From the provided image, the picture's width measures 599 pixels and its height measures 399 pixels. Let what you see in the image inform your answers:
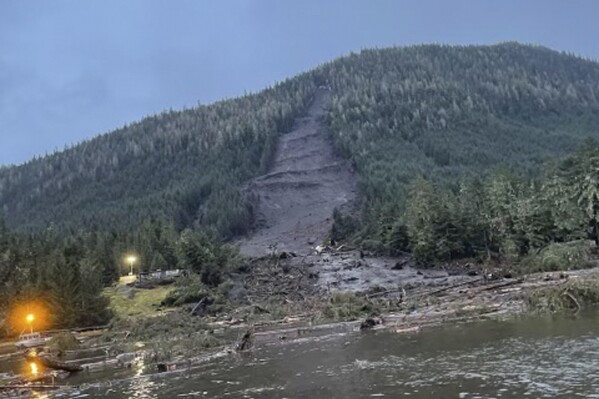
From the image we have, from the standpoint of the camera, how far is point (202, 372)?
42594mm

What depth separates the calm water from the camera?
2850cm

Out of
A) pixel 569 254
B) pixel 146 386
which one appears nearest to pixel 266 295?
pixel 569 254

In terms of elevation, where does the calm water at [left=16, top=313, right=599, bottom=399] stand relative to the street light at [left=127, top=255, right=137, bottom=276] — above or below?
below

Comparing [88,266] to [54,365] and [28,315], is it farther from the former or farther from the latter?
[54,365]

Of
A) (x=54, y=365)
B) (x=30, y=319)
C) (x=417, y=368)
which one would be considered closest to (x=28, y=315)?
(x=30, y=319)

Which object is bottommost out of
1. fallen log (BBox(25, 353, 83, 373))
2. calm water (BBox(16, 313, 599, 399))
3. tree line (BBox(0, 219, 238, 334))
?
calm water (BBox(16, 313, 599, 399))

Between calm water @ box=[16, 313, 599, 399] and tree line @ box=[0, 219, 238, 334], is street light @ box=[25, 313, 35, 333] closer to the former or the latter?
tree line @ box=[0, 219, 238, 334]

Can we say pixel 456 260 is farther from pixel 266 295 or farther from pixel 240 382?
pixel 240 382

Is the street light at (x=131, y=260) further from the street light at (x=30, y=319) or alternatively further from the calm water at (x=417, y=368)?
the calm water at (x=417, y=368)

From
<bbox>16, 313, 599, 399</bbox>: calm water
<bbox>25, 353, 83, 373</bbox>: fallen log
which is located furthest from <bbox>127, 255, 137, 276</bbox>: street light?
<bbox>16, 313, 599, 399</bbox>: calm water

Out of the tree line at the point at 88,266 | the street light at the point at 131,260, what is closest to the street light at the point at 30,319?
the tree line at the point at 88,266

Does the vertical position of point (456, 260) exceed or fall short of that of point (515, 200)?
it falls short

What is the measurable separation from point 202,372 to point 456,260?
273 feet

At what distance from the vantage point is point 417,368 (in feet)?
113
